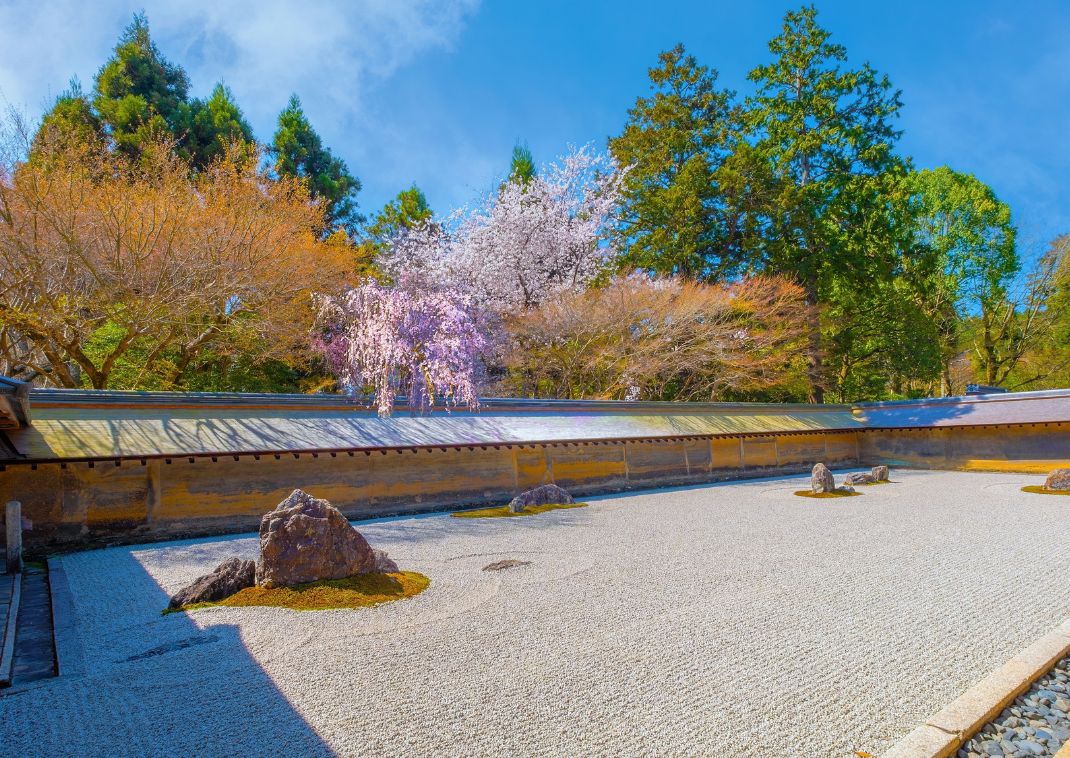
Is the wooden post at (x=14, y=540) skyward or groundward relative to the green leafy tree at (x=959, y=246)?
groundward

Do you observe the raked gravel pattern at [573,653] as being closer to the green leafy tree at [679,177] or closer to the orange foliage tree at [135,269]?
the orange foliage tree at [135,269]

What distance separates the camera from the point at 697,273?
65.2ft

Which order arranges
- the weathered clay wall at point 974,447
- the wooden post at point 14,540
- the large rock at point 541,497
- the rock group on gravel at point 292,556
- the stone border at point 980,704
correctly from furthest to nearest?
the weathered clay wall at point 974,447 → the large rock at point 541,497 → the wooden post at point 14,540 → the rock group on gravel at point 292,556 → the stone border at point 980,704

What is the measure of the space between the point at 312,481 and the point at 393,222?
58.0 feet

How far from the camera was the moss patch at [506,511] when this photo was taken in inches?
372

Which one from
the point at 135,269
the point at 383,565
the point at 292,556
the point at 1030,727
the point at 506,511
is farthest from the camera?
the point at 135,269

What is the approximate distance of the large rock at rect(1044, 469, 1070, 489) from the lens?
10797mm

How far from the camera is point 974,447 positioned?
15.2m

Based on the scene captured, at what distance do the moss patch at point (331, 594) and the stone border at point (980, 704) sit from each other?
354cm

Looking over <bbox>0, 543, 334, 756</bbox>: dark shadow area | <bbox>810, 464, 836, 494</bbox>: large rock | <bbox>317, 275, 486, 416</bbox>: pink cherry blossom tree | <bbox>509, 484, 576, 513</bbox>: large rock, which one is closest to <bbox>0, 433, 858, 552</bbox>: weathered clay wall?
<bbox>509, 484, 576, 513</bbox>: large rock

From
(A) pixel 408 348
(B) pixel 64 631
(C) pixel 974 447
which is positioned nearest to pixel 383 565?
(B) pixel 64 631

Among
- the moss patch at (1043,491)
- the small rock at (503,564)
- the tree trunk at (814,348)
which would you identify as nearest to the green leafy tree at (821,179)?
the tree trunk at (814,348)

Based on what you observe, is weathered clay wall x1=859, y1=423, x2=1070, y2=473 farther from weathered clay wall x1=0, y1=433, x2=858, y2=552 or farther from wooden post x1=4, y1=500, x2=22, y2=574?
wooden post x1=4, y1=500, x2=22, y2=574

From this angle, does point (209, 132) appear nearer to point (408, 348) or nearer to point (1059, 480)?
point (408, 348)
